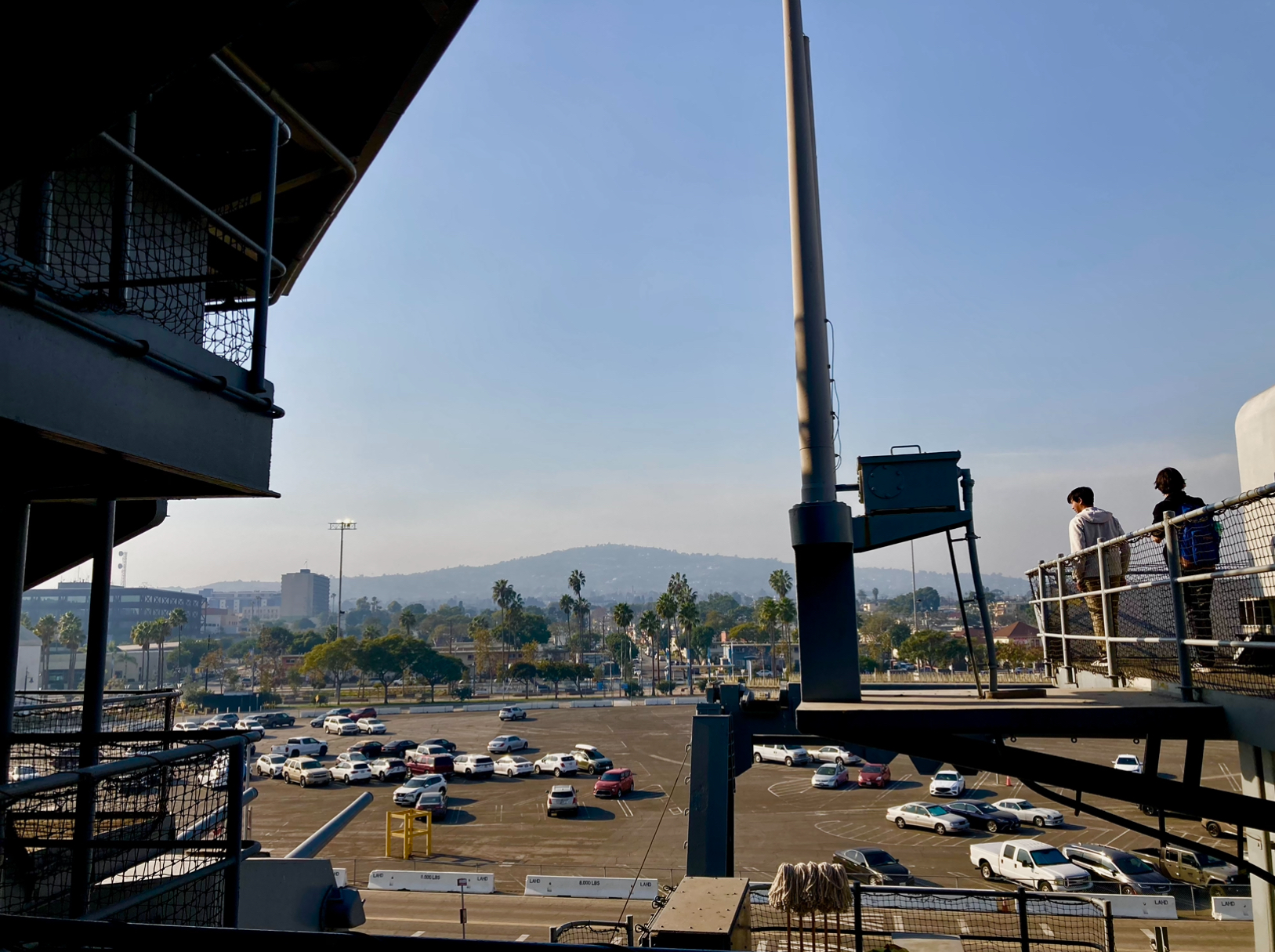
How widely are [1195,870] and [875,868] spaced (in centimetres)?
844

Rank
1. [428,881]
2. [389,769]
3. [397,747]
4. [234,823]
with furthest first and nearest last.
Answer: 1. [397,747]
2. [389,769]
3. [428,881]
4. [234,823]

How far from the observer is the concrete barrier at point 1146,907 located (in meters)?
18.9

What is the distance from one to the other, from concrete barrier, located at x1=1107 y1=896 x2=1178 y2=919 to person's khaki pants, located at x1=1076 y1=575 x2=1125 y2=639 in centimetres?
1544

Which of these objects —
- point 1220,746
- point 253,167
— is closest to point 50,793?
point 253,167

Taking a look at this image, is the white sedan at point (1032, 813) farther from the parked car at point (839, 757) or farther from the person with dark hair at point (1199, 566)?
the person with dark hair at point (1199, 566)

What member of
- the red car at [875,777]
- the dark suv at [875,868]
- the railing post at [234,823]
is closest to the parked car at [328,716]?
the red car at [875,777]

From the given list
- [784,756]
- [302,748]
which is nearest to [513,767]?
[302,748]

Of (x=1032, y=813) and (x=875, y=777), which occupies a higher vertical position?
(x=1032, y=813)

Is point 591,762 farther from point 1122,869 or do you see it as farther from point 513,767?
point 1122,869

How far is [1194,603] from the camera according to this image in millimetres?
5223

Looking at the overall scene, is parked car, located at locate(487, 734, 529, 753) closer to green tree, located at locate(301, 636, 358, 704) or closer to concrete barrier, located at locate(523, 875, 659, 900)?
concrete barrier, located at locate(523, 875, 659, 900)

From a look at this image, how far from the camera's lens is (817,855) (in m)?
25.6

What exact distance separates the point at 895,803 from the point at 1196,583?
106ft

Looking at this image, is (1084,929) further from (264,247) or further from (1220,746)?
(1220,746)
